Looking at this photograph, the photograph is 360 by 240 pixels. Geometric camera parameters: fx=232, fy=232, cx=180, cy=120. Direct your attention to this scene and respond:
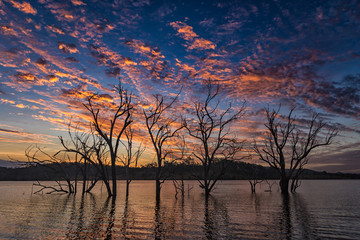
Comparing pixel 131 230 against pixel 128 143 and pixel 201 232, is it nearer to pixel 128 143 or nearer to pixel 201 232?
pixel 201 232

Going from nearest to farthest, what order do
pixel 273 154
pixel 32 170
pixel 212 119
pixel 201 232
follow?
pixel 201 232, pixel 212 119, pixel 273 154, pixel 32 170

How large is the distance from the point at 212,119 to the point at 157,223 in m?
21.9

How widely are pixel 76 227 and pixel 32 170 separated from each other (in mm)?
215951

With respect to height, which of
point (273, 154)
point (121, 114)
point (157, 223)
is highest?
point (121, 114)

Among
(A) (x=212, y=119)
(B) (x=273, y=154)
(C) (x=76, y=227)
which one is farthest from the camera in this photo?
(B) (x=273, y=154)

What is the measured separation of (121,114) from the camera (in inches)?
1160

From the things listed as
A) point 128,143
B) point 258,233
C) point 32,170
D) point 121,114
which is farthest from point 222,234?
point 32,170

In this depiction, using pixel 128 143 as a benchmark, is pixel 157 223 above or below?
below

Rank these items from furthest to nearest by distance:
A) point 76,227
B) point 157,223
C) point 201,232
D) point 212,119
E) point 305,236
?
point 212,119, point 157,223, point 76,227, point 201,232, point 305,236

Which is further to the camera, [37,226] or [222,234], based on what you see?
[37,226]

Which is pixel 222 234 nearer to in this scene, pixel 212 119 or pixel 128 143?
pixel 212 119

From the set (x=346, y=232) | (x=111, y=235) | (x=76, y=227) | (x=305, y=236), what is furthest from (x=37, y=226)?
(x=346, y=232)

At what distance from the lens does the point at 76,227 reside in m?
13.9

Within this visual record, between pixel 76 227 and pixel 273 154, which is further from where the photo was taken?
pixel 273 154
